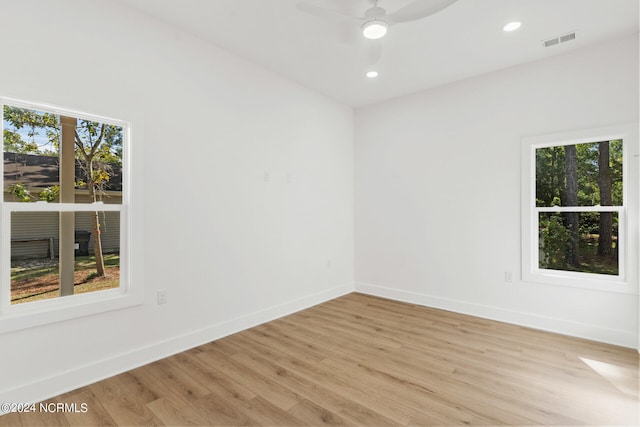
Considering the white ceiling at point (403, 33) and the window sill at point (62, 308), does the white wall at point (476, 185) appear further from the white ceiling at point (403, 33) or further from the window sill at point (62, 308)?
the window sill at point (62, 308)

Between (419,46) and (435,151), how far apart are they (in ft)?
4.81

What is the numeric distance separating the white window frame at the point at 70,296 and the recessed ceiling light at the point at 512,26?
333 centimetres

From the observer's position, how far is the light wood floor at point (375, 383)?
1.94 metres

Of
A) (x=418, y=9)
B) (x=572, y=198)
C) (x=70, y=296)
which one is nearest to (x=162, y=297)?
(x=70, y=296)

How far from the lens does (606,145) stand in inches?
126

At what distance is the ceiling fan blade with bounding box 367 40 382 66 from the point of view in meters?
3.06

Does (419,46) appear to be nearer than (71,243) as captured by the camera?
No

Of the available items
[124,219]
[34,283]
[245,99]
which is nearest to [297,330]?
[124,219]

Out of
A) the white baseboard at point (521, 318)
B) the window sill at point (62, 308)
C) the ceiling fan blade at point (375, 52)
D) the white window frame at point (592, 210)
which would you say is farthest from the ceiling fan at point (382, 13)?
the white baseboard at point (521, 318)

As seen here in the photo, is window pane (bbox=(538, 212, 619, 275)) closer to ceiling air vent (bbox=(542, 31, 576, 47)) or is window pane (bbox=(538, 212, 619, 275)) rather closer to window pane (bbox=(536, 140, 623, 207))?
window pane (bbox=(536, 140, 623, 207))

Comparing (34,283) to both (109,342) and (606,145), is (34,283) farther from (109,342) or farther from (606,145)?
(606,145)

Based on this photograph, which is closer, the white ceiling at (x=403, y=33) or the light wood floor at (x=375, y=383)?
the light wood floor at (x=375, y=383)

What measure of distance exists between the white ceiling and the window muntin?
A: 45.4 inches

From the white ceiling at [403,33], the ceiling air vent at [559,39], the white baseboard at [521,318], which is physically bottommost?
the white baseboard at [521,318]
